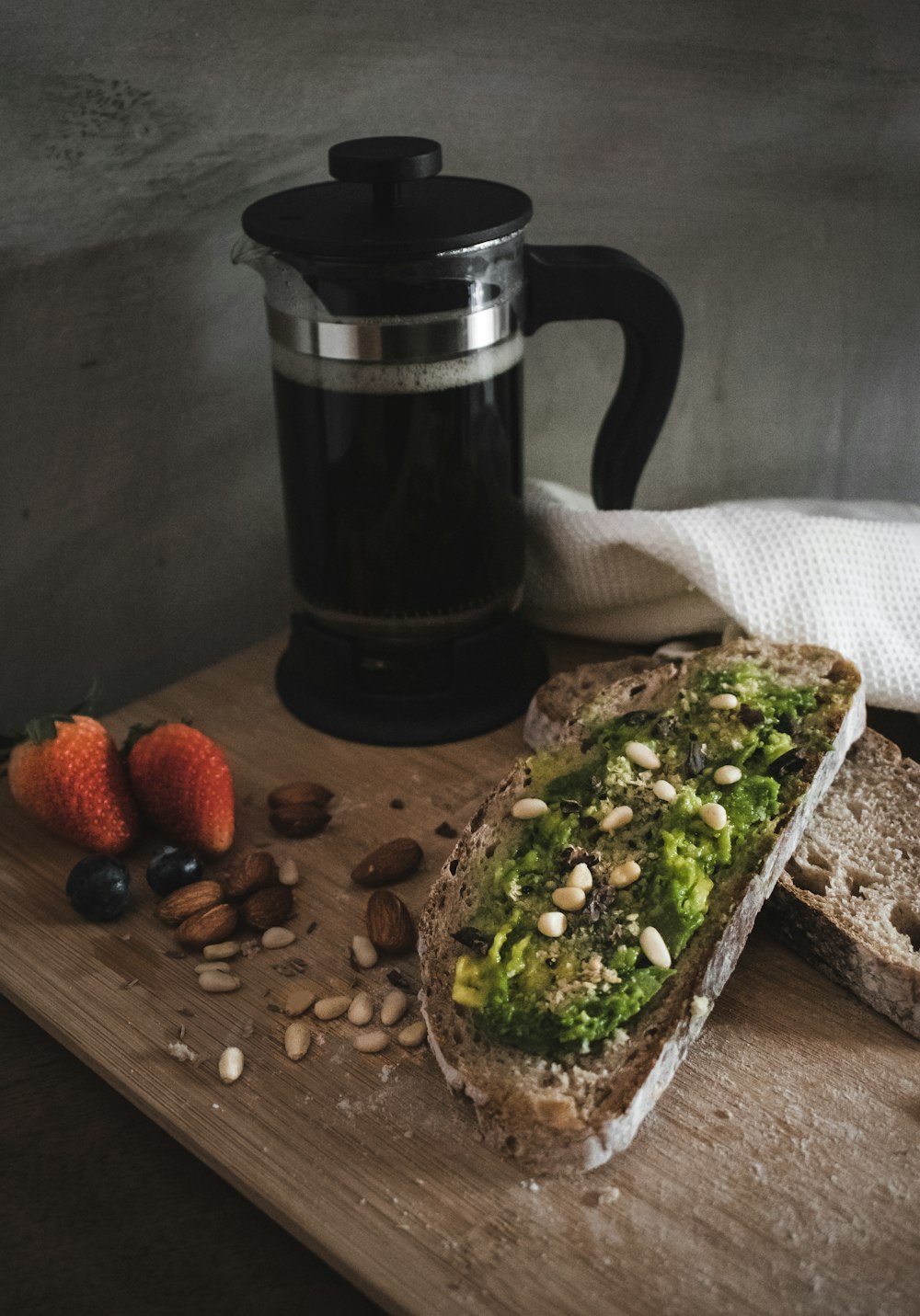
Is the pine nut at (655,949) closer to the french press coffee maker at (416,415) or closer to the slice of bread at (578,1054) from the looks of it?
the slice of bread at (578,1054)

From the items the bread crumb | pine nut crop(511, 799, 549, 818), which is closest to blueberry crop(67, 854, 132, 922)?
the bread crumb

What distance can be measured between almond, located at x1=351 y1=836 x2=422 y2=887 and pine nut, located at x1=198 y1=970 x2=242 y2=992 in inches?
8.4

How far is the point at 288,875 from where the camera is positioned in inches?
60.4

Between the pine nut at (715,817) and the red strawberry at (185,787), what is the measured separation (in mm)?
614

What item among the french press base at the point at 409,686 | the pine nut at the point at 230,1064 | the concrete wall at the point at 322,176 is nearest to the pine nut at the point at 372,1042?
the pine nut at the point at 230,1064

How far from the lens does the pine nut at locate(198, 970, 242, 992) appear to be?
138cm

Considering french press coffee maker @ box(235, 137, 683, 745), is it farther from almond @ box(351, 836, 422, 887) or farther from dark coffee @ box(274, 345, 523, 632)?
almond @ box(351, 836, 422, 887)

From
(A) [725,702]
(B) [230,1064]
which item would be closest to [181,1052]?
(B) [230,1064]

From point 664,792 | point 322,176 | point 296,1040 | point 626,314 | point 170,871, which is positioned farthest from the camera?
point 322,176

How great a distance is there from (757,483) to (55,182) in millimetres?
1501

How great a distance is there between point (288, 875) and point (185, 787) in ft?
0.58

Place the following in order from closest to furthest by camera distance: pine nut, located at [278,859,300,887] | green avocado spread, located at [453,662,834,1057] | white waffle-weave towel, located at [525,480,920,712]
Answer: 1. green avocado spread, located at [453,662,834,1057]
2. pine nut, located at [278,859,300,887]
3. white waffle-weave towel, located at [525,480,920,712]

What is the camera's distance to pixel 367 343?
1561 mm

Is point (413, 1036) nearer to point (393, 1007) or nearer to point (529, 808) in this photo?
point (393, 1007)
